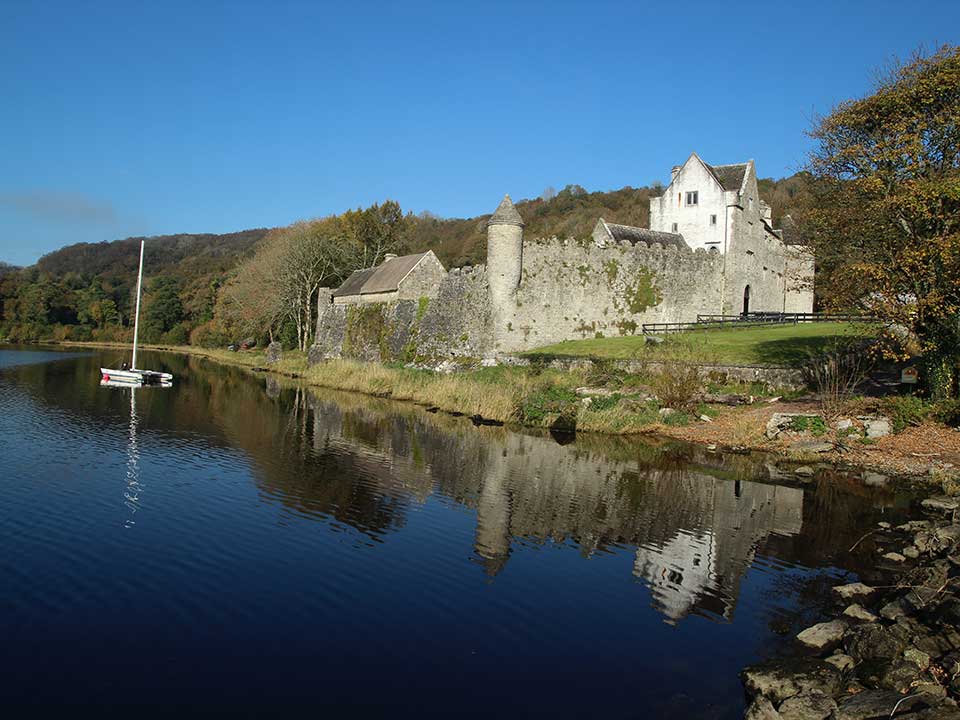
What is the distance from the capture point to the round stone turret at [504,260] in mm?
30859

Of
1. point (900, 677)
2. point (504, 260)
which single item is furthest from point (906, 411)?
point (504, 260)

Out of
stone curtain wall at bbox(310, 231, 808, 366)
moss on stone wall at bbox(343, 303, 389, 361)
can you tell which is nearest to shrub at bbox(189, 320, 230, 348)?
moss on stone wall at bbox(343, 303, 389, 361)

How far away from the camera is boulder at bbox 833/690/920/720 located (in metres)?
6.14

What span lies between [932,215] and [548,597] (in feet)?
49.2

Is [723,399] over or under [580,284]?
under

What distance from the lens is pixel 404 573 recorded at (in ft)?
33.3

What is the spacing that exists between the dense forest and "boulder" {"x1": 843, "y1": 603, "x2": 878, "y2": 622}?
A: 44.6m

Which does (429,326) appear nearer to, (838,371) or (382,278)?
→ (382,278)

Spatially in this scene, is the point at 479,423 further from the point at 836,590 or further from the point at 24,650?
the point at 24,650

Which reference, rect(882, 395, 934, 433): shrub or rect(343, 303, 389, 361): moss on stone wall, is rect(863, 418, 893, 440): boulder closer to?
rect(882, 395, 934, 433): shrub

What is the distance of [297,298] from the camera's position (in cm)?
5034

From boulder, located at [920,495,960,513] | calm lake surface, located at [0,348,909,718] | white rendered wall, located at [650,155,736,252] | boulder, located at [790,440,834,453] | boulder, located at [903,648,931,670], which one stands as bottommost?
calm lake surface, located at [0,348,909,718]

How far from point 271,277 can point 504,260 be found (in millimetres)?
26474

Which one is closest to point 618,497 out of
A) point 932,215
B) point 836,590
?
point 836,590
